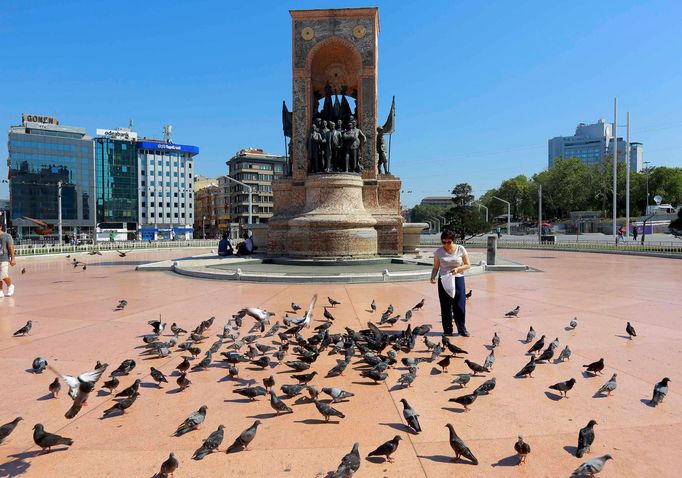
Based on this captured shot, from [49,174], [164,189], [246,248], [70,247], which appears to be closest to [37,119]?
[49,174]

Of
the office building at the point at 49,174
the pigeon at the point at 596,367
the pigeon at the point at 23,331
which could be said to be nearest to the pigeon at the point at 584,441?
the pigeon at the point at 596,367

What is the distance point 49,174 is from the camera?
9200 centimetres

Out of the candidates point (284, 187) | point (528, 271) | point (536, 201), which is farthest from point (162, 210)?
point (528, 271)

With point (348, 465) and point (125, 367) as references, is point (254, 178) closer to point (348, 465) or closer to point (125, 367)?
point (125, 367)

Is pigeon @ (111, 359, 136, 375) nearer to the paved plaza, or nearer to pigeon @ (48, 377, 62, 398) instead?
the paved plaza

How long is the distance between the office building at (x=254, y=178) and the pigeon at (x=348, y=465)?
95620mm

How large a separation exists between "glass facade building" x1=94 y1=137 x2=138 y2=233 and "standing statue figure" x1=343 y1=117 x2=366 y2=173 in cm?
9052

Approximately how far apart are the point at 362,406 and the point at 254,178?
9872cm

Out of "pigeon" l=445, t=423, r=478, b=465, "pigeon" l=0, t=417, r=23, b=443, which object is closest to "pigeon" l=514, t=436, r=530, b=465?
"pigeon" l=445, t=423, r=478, b=465

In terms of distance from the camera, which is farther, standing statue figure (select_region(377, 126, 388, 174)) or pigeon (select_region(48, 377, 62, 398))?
standing statue figure (select_region(377, 126, 388, 174))

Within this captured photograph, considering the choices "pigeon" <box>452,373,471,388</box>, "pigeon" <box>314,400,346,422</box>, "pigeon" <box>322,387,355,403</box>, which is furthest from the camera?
"pigeon" <box>452,373,471,388</box>

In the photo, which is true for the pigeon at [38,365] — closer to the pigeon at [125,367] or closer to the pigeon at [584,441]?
the pigeon at [125,367]

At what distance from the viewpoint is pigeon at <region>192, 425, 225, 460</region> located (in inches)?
136

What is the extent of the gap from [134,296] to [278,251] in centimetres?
834
